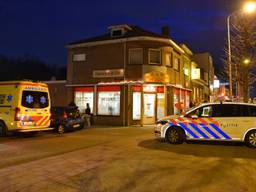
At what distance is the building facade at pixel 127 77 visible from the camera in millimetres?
19672

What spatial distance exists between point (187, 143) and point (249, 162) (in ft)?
12.1

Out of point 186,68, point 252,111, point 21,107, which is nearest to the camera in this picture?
point 252,111

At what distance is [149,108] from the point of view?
66.0 ft

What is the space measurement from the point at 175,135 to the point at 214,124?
5.48 ft

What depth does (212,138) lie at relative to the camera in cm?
1083

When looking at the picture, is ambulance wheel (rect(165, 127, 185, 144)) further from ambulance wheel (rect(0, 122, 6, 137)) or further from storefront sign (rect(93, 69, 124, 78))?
storefront sign (rect(93, 69, 124, 78))

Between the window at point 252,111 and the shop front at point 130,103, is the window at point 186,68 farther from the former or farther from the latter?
the window at point 252,111

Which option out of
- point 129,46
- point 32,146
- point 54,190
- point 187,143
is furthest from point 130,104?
point 54,190

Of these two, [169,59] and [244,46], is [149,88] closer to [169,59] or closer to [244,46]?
[169,59]

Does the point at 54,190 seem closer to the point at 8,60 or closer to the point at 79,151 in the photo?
the point at 79,151

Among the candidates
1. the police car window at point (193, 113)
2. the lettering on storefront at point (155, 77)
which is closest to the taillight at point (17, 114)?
the police car window at point (193, 113)

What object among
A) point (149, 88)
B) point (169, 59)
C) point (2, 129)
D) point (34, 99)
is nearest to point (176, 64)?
point (169, 59)

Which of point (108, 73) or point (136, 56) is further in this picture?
point (108, 73)

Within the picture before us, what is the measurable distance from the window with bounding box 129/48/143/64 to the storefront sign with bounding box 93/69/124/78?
3.80 ft
